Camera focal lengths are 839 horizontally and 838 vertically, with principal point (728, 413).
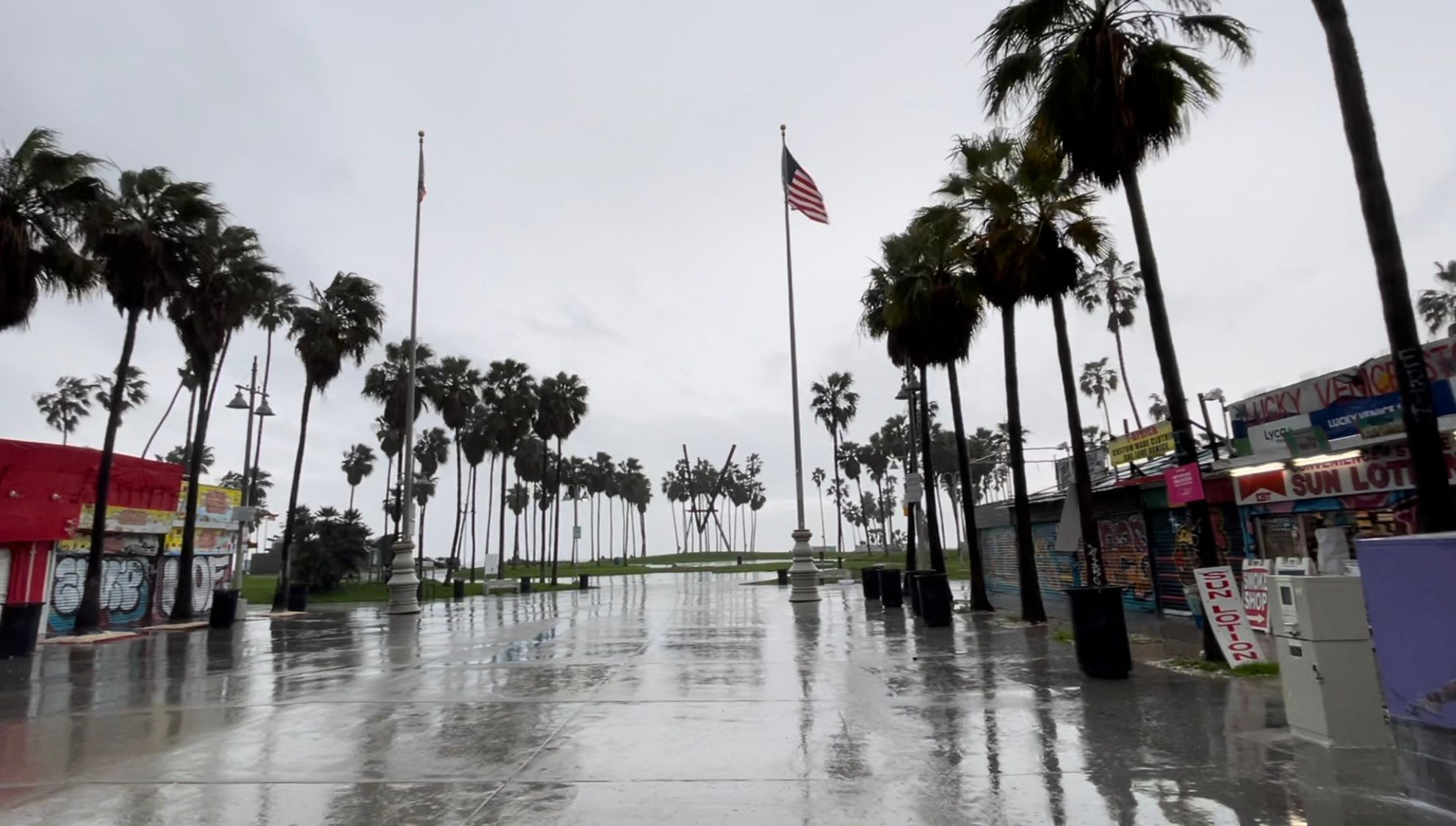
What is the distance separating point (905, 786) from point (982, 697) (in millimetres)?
3643

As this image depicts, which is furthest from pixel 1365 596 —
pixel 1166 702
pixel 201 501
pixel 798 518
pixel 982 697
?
pixel 201 501

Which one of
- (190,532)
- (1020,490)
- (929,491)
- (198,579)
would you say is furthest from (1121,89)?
(198,579)

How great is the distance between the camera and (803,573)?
2445 cm

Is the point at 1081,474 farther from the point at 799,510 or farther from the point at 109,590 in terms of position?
the point at 109,590

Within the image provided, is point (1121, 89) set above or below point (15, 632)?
above

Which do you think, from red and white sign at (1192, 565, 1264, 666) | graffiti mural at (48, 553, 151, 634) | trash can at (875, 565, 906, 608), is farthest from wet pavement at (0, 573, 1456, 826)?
graffiti mural at (48, 553, 151, 634)

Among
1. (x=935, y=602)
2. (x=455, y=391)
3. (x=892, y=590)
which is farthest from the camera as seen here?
(x=455, y=391)

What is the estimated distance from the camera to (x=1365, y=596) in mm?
7418

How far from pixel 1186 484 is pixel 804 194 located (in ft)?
50.8

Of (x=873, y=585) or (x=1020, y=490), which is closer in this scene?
(x=1020, y=490)

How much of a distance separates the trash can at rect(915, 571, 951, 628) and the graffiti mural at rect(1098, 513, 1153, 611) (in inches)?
258

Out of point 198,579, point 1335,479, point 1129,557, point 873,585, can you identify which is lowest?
point 873,585

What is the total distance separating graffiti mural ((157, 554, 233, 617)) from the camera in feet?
90.8

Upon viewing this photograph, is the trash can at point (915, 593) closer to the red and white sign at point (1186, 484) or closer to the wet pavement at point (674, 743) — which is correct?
the wet pavement at point (674, 743)
